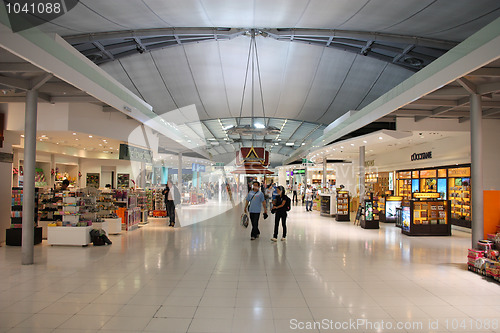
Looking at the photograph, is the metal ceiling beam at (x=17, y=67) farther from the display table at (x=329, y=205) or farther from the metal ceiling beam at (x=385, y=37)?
the display table at (x=329, y=205)

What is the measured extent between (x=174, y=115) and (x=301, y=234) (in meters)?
15.3

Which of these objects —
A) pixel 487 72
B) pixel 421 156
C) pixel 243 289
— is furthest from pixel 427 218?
pixel 243 289

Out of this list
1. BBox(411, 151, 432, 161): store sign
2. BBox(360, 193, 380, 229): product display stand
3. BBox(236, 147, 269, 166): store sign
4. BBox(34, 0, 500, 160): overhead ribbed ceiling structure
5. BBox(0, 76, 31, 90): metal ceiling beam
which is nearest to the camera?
→ BBox(0, 76, 31, 90): metal ceiling beam

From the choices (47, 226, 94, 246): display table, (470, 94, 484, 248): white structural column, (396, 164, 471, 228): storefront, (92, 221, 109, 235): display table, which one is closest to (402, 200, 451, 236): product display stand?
(396, 164, 471, 228): storefront

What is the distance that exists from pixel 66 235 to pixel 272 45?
11313 millimetres

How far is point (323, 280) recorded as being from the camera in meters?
5.05

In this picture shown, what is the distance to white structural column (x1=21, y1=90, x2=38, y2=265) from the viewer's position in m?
5.91

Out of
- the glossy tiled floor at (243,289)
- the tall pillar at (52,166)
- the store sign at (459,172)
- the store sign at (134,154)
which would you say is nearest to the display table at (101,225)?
the glossy tiled floor at (243,289)

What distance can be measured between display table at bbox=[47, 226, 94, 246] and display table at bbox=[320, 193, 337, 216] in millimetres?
10550

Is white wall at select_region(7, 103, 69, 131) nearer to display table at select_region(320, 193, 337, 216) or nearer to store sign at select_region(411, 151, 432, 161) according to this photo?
display table at select_region(320, 193, 337, 216)

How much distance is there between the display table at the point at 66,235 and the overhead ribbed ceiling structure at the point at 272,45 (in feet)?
19.0

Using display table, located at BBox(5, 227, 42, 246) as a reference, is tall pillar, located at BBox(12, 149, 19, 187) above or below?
above

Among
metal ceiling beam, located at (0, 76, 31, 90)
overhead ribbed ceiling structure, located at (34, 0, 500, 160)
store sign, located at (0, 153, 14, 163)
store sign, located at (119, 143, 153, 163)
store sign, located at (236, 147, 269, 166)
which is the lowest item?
store sign, located at (0, 153, 14, 163)

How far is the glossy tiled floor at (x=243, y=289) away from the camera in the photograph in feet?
11.4
